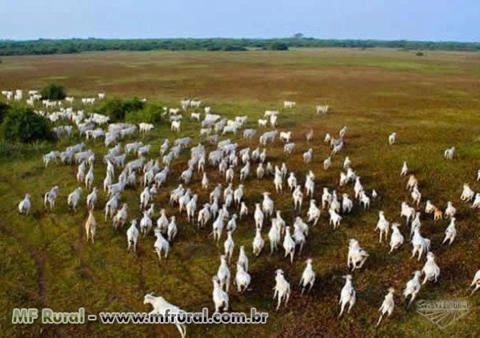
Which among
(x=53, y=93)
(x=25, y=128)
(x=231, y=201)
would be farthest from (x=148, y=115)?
(x=231, y=201)

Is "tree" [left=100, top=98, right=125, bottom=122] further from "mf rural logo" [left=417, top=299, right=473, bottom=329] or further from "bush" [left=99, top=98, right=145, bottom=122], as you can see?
"mf rural logo" [left=417, top=299, right=473, bottom=329]

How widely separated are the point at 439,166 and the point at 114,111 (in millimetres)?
24466

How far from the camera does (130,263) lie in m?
18.9

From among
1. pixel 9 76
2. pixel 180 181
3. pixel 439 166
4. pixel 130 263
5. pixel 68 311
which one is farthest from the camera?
pixel 9 76

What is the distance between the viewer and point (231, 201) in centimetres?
2338

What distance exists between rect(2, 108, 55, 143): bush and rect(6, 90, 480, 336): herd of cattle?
1.01 m

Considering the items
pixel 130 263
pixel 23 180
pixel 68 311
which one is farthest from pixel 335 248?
pixel 23 180

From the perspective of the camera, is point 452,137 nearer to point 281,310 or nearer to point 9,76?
point 281,310

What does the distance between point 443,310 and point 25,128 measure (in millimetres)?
26428

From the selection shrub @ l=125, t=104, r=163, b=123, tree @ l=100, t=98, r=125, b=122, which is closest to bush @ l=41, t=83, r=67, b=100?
tree @ l=100, t=98, r=125, b=122

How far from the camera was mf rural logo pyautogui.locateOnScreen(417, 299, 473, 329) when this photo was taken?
625 inches

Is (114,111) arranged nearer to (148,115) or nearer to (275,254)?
(148,115)

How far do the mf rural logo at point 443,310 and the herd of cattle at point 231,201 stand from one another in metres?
0.46

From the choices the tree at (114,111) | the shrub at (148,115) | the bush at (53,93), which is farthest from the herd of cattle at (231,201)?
the bush at (53,93)
